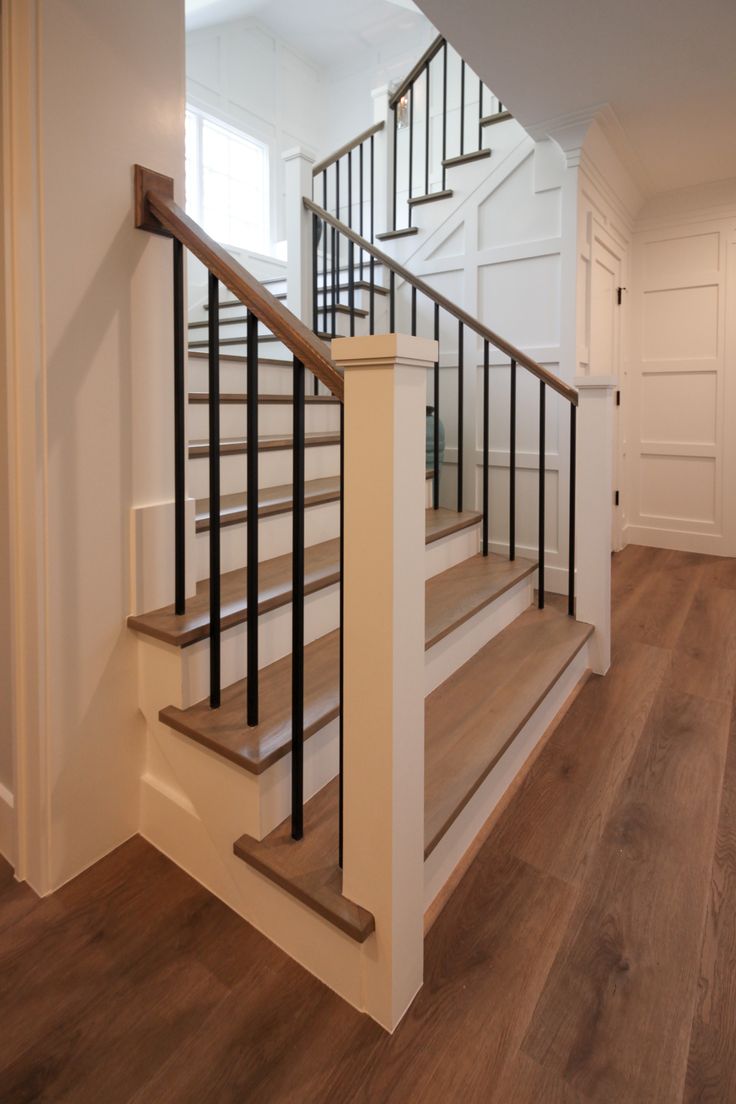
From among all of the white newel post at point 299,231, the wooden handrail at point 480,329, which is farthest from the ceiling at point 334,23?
the wooden handrail at point 480,329

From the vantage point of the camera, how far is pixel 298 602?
3.87 ft

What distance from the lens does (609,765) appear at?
1833 mm

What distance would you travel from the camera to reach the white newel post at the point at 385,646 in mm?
901

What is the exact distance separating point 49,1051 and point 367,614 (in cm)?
87

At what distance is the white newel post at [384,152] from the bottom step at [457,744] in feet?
9.30

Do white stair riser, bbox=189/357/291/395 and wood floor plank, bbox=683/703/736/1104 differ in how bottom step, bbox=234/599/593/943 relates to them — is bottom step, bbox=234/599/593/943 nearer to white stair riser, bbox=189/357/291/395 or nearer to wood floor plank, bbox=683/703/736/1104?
wood floor plank, bbox=683/703/736/1104

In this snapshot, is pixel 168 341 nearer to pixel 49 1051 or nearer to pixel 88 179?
pixel 88 179

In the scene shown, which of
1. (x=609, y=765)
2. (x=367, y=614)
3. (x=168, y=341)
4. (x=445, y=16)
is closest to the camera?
(x=367, y=614)

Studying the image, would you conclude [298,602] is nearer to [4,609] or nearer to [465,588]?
[4,609]

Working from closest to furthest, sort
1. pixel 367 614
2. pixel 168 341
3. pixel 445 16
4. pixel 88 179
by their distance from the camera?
pixel 367 614 → pixel 88 179 → pixel 168 341 → pixel 445 16

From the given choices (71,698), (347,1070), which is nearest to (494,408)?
(71,698)

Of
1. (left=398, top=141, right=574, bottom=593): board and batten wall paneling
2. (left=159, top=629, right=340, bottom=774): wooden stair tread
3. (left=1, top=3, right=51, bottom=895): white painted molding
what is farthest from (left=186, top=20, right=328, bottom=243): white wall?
(left=159, top=629, right=340, bottom=774): wooden stair tread

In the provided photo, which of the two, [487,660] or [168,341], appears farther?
[487,660]

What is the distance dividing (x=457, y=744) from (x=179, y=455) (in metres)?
0.97
